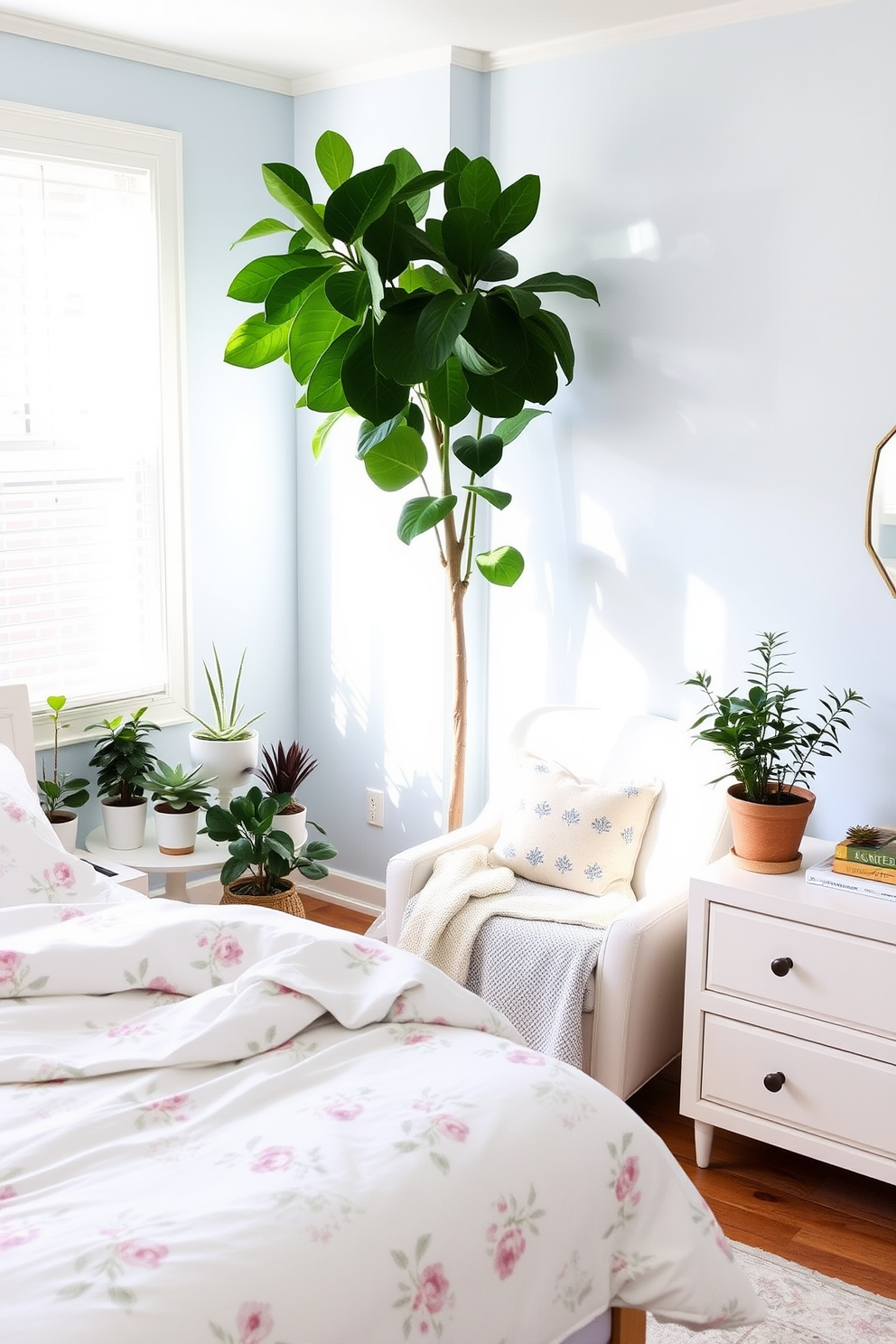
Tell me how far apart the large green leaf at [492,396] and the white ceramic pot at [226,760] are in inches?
46.7

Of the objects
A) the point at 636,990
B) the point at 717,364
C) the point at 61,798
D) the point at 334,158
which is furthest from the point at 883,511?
the point at 61,798

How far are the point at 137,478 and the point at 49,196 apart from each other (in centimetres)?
79

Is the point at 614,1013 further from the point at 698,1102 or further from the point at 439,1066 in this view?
the point at 439,1066

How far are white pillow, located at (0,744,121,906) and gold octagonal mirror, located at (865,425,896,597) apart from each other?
1.80 m

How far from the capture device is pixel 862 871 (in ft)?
8.34

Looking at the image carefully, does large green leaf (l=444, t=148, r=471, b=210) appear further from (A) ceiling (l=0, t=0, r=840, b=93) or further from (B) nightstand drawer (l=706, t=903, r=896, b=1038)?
(B) nightstand drawer (l=706, t=903, r=896, b=1038)

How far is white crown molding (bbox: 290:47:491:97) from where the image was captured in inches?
→ 134

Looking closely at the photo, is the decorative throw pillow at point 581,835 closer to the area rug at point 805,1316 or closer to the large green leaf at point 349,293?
the area rug at point 805,1316

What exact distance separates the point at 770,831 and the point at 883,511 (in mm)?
773

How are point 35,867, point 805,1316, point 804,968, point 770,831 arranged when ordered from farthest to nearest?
point 770,831 < point 804,968 < point 35,867 < point 805,1316

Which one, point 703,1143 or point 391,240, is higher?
point 391,240

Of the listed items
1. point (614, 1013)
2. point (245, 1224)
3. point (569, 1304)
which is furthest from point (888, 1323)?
point (245, 1224)

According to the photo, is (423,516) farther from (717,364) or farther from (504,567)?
(717,364)

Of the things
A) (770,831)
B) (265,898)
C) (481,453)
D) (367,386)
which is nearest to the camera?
(770,831)
